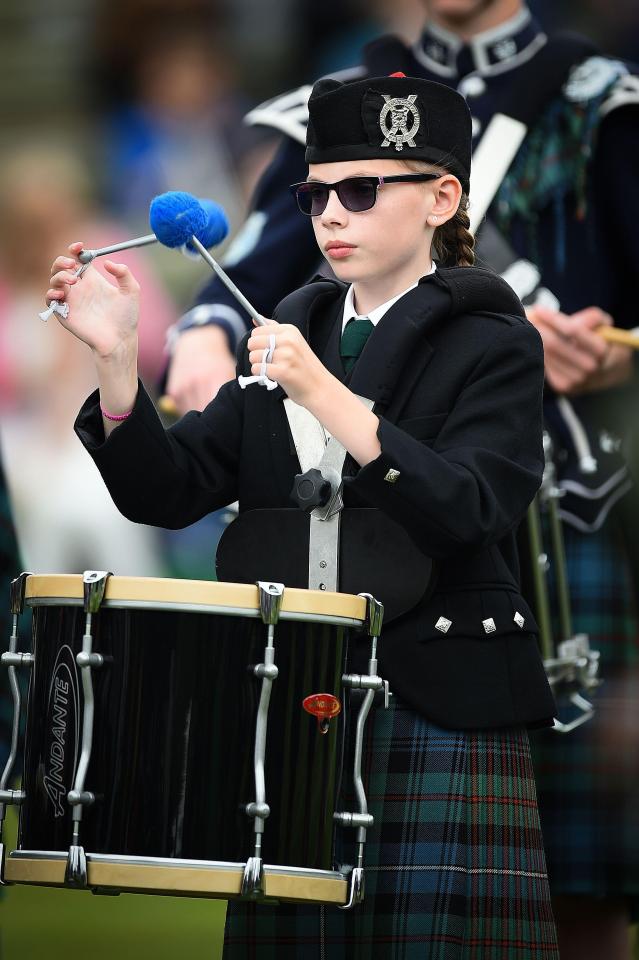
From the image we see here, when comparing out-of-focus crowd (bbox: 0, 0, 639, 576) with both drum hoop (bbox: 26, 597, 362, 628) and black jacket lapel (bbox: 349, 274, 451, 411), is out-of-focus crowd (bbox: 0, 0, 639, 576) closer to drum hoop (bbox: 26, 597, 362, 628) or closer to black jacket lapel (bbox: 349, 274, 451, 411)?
black jacket lapel (bbox: 349, 274, 451, 411)

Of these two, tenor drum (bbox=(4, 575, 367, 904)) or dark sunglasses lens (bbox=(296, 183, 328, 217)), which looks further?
dark sunglasses lens (bbox=(296, 183, 328, 217))

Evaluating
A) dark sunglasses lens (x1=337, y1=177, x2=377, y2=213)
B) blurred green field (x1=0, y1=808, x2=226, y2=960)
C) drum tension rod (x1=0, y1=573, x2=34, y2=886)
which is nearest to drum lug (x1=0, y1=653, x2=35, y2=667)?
drum tension rod (x1=0, y1=573, x2=34, y2=886)

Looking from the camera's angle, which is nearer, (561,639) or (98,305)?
(98,305)

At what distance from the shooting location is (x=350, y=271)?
2.94 meters

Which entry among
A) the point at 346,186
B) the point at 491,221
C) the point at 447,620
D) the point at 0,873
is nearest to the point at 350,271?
the point at 346,186

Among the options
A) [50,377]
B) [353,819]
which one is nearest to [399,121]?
[353,819]

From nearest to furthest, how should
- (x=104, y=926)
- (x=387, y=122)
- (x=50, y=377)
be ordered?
(x=387, y=122) → (x=104, y=926) → (x=50, y=377)

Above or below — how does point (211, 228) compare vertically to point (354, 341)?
above

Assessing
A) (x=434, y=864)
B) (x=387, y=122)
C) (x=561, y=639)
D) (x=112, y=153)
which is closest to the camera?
(x=434, y=864)

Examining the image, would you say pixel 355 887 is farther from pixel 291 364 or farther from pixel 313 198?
pixel 313 198

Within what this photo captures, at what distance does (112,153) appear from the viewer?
27.9ft

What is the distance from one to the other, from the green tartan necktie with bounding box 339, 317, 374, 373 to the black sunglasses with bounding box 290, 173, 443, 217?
0.62 feet

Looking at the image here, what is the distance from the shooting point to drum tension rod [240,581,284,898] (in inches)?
104

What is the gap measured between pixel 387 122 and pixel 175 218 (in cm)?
38
